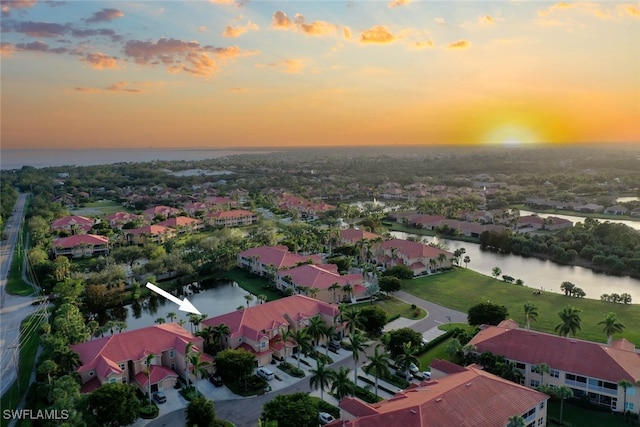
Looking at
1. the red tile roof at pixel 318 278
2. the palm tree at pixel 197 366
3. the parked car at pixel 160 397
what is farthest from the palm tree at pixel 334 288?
the parked car at pixel 160 397

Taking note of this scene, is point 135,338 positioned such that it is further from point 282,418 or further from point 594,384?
point 594,384

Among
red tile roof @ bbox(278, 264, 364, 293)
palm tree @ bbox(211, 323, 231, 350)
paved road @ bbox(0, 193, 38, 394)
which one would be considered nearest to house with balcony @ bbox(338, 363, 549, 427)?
palm tree @ bbox(211, 323, 231, 350)

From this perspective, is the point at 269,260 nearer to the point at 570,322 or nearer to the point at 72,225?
the point at 570,322

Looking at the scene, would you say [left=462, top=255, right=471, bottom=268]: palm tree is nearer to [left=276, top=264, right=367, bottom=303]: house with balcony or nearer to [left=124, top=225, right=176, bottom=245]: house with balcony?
[left=276, top=264, right=367, bottom=303]: house with balcony

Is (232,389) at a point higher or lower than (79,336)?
lower

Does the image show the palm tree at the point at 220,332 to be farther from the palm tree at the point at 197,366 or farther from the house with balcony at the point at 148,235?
the house with balcony at the point at 148,235

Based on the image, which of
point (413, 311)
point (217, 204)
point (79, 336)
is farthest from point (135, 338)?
point (217, 204)
